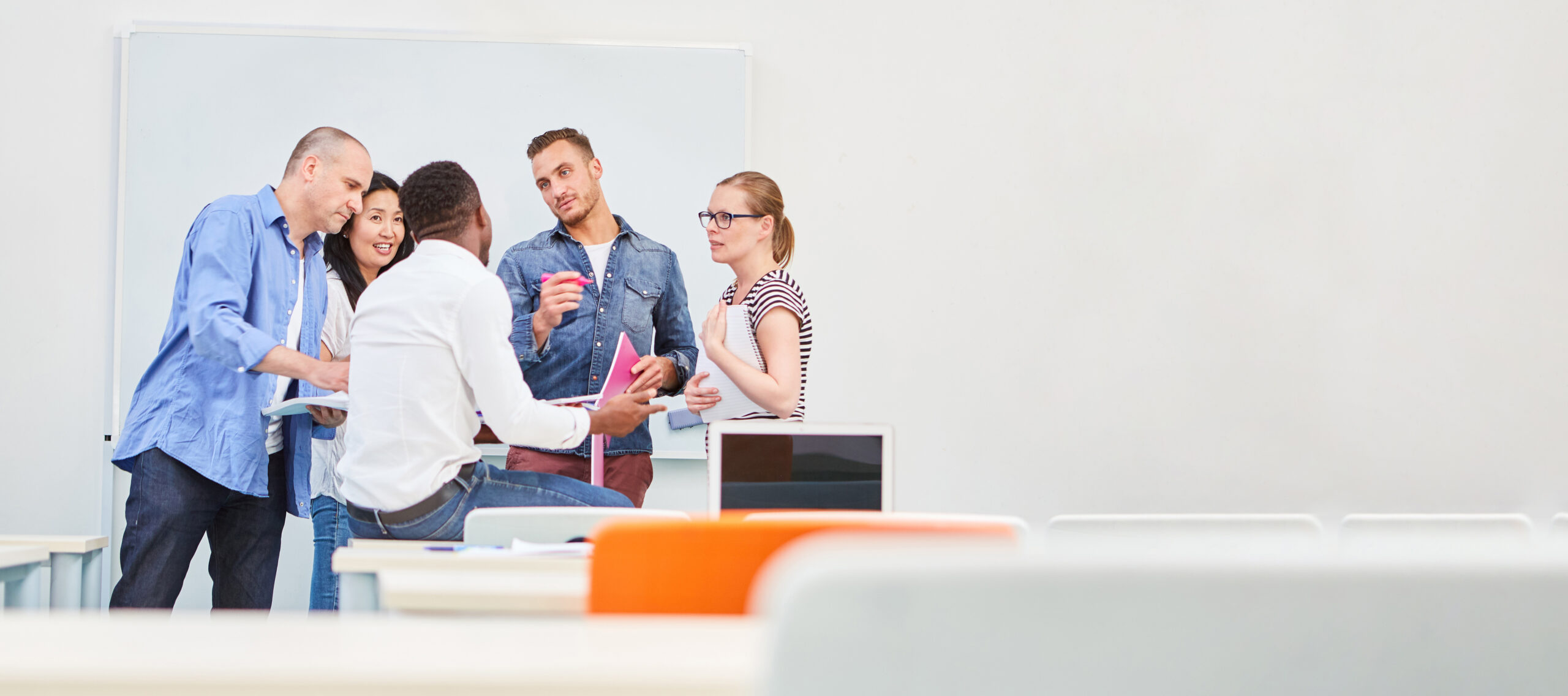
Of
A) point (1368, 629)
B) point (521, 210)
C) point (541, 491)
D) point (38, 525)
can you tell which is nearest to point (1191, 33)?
point (521, 210)

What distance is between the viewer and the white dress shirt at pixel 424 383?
2219mm

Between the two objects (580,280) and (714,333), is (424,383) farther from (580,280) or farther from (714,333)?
(580,280)

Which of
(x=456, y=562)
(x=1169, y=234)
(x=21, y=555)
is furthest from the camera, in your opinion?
(x=1169, y=234)

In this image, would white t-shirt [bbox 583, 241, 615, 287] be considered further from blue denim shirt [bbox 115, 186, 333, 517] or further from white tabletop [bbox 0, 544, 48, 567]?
white tabletop [bbox 0, 544, 48, 567]

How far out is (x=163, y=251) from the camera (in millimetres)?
3486

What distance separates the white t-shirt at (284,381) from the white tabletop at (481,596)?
7.13ft

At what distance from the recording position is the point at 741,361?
2840 millimetres

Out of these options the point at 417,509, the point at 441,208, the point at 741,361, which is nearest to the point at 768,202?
the point at 741,361

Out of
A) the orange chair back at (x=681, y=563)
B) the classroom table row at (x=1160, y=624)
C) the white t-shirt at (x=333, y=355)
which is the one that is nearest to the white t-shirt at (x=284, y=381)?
the white t-shirt at (x=333, y=355)

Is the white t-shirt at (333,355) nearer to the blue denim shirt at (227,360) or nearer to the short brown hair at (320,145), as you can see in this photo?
the blue denim shirt at (227,360)

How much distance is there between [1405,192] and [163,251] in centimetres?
438

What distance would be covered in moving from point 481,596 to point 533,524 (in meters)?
0.73

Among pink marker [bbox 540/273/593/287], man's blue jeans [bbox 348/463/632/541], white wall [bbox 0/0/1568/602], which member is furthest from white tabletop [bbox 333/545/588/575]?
white wall [bbox 0/0/1568/602]

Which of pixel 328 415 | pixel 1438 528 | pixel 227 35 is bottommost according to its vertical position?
pixel 1438 528
